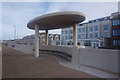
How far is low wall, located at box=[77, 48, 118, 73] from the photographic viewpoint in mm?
5934

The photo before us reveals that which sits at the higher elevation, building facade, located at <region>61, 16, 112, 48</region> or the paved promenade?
building facade, located at <region>61, 16, 112, 48</region>

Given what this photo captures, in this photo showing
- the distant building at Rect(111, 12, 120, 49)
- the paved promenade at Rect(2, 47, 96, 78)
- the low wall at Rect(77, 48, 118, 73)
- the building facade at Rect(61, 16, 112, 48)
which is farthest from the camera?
the building facade at Rect(61, 16, 112, 48)

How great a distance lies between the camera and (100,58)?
22.0ft

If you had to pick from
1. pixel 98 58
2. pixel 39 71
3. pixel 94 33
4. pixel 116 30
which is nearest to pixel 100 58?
pixel 98 58

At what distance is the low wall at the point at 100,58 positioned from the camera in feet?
19.5

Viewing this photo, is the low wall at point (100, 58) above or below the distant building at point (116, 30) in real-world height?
below

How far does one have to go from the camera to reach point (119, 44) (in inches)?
773

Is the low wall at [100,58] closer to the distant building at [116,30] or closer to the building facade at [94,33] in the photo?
the distant building at [116,30]

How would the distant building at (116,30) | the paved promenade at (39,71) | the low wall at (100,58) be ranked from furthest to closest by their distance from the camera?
1. the distant building at (116,30)
2. the low wall at (100,58)
3. the paved promenade at (39,71)

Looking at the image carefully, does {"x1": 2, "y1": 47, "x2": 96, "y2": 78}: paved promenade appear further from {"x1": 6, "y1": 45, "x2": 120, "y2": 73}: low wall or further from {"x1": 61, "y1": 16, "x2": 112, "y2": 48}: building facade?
{"x1": 61, "y1": 16, "x2": 112, "y2": 48}: building facade

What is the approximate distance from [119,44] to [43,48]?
18994 mm

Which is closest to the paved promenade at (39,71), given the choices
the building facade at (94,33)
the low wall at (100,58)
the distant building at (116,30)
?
the low wall at (100,58)

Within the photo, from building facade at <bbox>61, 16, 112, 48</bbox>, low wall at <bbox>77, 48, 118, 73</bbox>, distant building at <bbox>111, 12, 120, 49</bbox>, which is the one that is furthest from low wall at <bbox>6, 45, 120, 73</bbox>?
building facade at <bbox>61, 16, 112, 48</bbox>

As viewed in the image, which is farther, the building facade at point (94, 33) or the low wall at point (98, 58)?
the building facade at point (94, 33)
